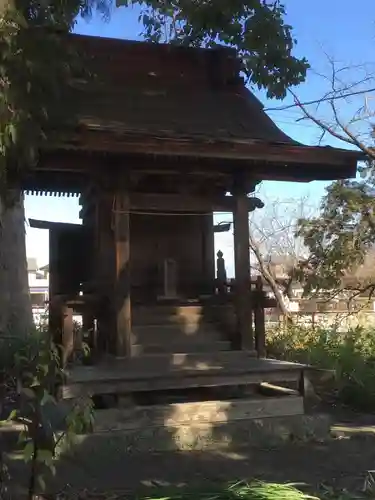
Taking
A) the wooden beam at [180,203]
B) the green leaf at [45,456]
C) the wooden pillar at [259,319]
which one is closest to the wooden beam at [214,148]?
the wooden beam at [180,203]

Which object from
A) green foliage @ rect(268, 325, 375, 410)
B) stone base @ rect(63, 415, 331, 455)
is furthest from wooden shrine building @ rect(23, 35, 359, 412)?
green foliage @ rect(268, 325, 375, 410)

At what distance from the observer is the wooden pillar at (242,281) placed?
8.25 m

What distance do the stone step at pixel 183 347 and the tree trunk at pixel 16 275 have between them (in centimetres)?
318

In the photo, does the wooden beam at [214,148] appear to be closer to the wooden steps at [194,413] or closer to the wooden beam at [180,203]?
the wooden beam at [180,203]

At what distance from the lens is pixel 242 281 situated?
8234 mm

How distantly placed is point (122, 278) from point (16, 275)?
4.14 metres

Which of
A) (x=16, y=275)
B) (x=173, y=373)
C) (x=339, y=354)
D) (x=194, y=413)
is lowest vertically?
(x=194, y=413)

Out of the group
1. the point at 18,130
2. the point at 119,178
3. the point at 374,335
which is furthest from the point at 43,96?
the point at 374,335

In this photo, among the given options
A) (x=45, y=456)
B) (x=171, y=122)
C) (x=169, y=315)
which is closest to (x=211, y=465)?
(x=169, y=315)

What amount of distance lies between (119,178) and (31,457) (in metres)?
4.72

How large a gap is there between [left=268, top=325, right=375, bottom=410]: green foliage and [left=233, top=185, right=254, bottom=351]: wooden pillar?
255 centimetres

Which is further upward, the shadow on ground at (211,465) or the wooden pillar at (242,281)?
the wooden pillar at (242,281)

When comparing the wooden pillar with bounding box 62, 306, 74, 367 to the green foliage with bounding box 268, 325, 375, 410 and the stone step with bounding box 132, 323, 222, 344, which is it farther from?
the green foliage with bounding box 268, 325, 375, 410

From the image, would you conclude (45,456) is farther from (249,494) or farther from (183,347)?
(183,347)
